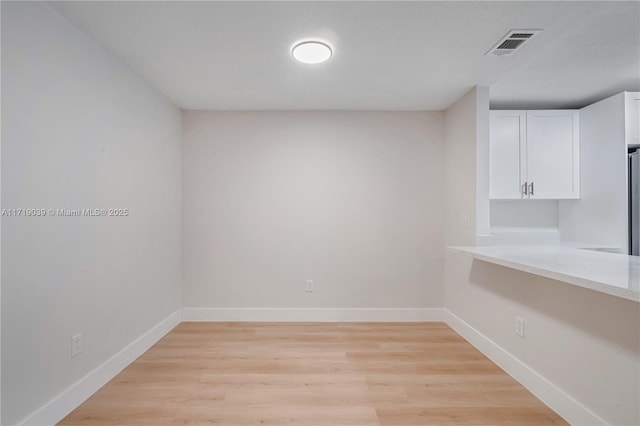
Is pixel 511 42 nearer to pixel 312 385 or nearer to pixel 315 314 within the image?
pixel 312 385

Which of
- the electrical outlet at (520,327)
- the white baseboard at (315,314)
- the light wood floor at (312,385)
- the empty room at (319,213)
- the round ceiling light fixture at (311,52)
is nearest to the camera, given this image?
the empty room at (319,213)

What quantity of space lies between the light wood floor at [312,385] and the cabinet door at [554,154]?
1913 millimetres

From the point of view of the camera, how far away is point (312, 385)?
212 centimetres

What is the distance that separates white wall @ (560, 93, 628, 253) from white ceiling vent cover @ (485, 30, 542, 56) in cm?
163

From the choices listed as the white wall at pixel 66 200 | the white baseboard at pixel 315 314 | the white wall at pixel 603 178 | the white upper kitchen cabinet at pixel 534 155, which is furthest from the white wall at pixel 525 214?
the white wall at pixel 66 200

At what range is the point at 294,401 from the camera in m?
1.94

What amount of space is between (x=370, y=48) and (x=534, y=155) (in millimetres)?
2234

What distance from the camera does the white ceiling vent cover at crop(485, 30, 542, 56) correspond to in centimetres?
192

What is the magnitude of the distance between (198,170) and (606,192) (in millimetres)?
4301

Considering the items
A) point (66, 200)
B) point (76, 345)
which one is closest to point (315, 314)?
point (76, 345)

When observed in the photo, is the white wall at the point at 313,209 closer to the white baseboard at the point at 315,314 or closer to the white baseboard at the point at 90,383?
the white baseboard at the point at 315,314

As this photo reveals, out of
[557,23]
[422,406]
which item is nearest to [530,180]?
[557,23]

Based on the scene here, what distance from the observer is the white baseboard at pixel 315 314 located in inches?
134

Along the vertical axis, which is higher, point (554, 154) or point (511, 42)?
point (511, 42)
